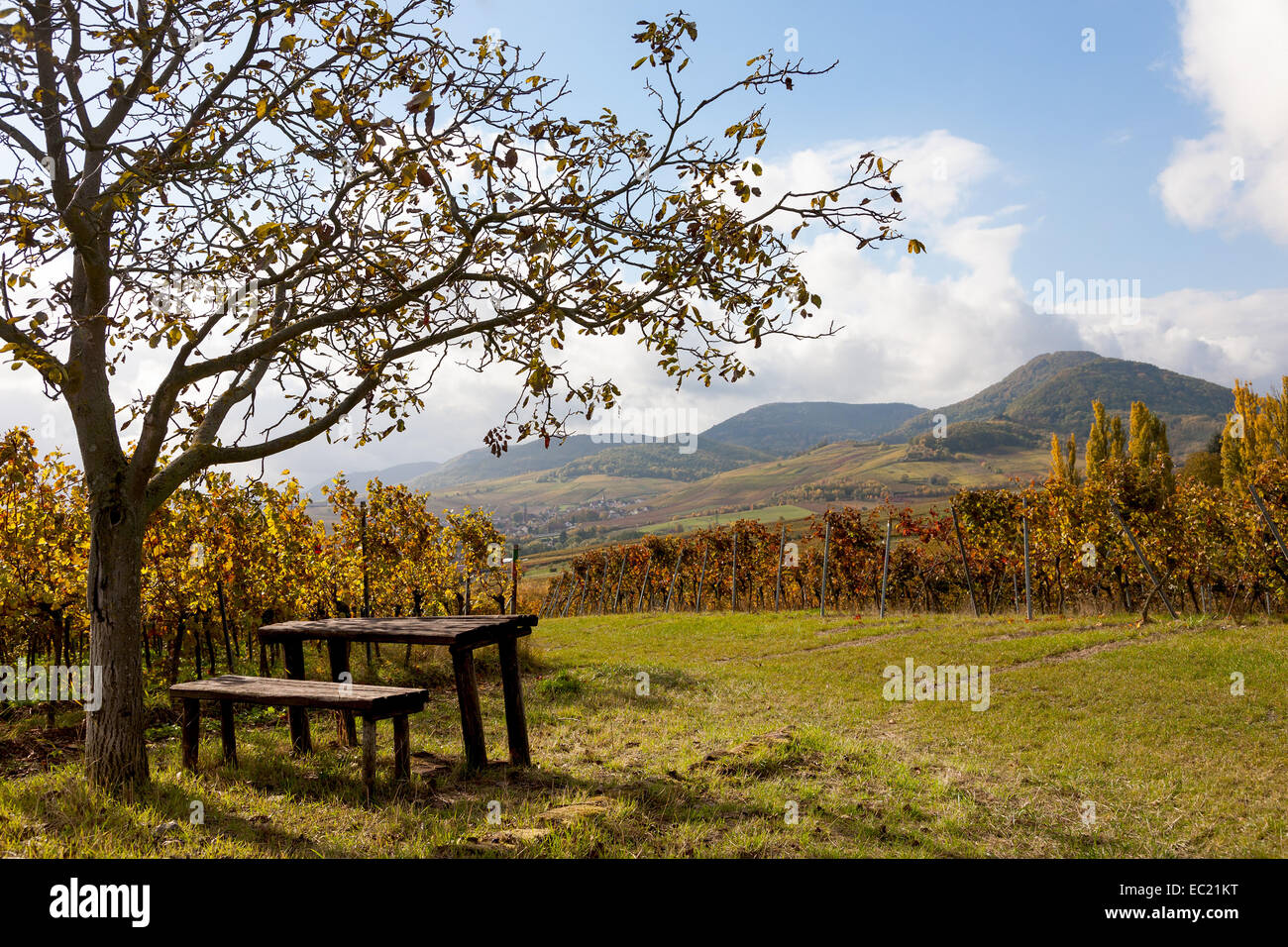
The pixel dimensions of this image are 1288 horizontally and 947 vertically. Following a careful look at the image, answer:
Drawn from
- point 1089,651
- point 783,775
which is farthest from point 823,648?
point 783,775

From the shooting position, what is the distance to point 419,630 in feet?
18.9

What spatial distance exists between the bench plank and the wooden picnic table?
0.51m

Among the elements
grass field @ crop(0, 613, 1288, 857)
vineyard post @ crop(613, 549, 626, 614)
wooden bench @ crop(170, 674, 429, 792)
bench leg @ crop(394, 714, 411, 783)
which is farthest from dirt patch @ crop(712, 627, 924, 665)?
vineyard post @ crop(613, 549, 626, 614)

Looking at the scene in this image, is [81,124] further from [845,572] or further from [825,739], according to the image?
[845,572]

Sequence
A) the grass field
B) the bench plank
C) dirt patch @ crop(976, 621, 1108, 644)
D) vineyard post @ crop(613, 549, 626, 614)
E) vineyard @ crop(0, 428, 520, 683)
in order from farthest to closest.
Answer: vineyard post @ crop(613, 549, 626, 614), dirt patch @ crop(976, 621, 1108, 644), vineyard @ crop(0, 428, 520, 683), the bench plank, the grass field

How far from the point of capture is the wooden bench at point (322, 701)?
4.69 m

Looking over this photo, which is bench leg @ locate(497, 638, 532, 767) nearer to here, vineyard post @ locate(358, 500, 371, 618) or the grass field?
the grass field

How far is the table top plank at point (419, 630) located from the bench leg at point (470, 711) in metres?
0.22

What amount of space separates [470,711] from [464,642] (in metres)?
0.75

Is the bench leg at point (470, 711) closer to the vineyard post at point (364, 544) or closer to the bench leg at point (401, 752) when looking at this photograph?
the bench leg at point (401, 752)

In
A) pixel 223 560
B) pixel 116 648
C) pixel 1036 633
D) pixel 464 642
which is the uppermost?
pixel 223 560

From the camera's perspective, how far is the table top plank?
18.1 ft

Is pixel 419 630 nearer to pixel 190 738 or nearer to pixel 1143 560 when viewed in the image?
pixel 190 738
